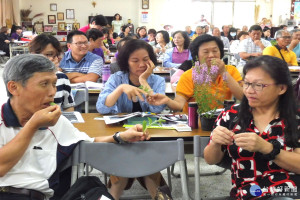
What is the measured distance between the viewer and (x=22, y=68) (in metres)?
1.71

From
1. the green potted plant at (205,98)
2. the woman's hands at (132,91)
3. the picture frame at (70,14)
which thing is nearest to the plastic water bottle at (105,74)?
the woman's hands at (132,91)

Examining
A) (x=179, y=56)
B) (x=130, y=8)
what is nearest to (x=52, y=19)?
(x=130, y=8)

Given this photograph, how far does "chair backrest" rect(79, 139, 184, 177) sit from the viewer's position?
6.23 feet

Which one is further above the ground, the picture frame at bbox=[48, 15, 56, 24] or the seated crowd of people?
the picture frame at bbox=[48, 15, 56, 24]

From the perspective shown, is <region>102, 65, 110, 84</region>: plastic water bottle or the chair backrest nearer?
the chair backrest

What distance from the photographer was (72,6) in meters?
17.0

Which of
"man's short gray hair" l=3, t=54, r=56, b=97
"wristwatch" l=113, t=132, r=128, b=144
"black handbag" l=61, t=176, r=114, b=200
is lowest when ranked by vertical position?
"black handbag" l=61, t=176, r=114, b=200

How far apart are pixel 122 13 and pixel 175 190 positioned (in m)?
14.7

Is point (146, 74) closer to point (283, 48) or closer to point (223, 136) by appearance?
point (223, 136)

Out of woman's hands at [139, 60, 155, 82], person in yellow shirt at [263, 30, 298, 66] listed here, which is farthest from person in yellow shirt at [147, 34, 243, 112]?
person in yellow shirt at [263, 30, 298, 66]

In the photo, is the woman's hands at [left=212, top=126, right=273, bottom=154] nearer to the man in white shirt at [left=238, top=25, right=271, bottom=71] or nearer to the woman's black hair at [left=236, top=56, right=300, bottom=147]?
the woman's black hair at [left=236, top=56, right=300, bottom=147]

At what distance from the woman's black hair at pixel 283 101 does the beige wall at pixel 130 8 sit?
15.2 metres

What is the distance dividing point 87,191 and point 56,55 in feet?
6.04

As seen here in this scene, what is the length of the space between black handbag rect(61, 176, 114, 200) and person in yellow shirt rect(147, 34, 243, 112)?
3.84 feet
